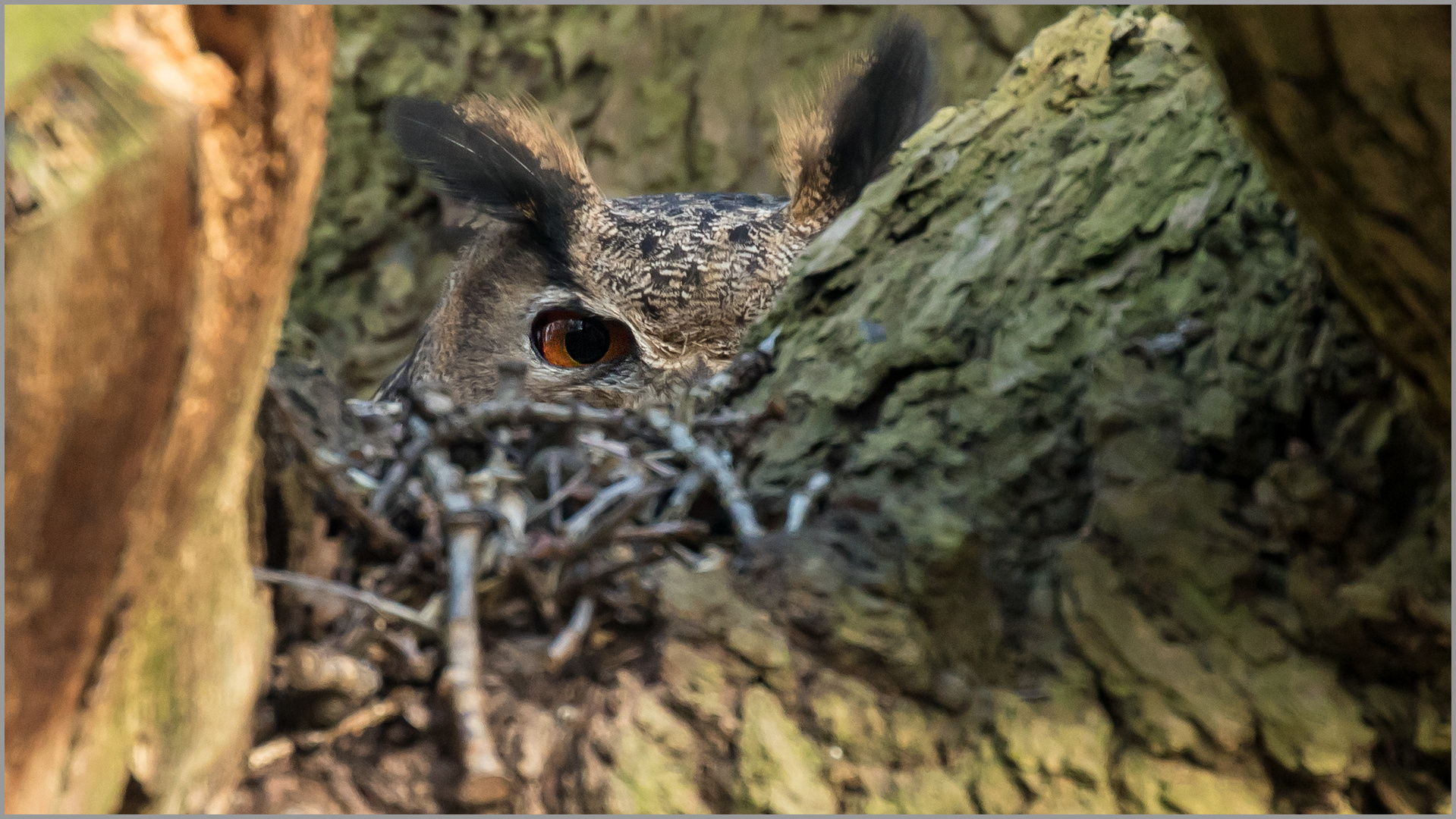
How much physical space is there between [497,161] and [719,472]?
3.04 feet

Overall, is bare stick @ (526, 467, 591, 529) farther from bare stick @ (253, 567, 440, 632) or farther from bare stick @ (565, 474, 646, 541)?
bare stick @ (253, 567, 440, 632)

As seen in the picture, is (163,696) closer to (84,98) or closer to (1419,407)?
(84,98)

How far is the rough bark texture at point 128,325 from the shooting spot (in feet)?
1.60

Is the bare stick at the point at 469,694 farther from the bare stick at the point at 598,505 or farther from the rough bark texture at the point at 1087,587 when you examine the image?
the bare stick at the point at 598,505

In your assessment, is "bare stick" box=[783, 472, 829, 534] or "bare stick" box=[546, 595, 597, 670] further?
"bare stick" box=[783, 472, 829, 534]

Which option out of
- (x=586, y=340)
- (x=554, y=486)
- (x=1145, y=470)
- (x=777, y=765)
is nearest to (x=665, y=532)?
(x=554, y=486)

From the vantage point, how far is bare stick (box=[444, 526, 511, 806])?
0.93m

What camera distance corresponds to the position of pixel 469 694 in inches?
38.0

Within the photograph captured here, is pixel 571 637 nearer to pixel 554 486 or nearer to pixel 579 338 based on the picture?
pixel 554 486

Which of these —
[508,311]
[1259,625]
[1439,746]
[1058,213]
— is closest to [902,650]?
[1259,625]

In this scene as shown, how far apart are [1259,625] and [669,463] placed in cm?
80

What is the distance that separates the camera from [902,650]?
3.52ft

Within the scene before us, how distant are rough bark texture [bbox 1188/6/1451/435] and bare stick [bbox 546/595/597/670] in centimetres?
77

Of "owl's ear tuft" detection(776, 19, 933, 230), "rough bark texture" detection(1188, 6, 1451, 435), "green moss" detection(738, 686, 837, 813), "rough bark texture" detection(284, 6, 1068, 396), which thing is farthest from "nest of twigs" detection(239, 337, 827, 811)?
"rough bark texture" detection(284, 6, 1068, 396)
